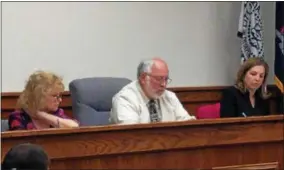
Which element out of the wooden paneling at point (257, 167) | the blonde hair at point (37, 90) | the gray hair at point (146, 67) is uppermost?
the gray hair at point (146, 67)

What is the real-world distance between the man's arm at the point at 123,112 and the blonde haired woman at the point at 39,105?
10.9 inches

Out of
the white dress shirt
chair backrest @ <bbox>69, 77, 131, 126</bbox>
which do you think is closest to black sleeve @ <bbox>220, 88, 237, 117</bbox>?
the white dress shirt

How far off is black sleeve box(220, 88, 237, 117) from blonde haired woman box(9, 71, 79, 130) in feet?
3.48

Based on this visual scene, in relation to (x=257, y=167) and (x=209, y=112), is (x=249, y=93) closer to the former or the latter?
(x=209, y=112)

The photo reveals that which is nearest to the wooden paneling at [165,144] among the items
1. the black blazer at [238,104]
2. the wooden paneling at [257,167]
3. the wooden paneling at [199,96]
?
the wooden paneling at [257,167]

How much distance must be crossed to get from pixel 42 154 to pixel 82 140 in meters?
1.40

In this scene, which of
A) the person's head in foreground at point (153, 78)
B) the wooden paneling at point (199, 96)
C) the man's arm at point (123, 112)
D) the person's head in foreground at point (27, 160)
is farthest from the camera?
the wooden paneling at point (199, 96)

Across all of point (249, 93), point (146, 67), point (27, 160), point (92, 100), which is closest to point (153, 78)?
point (146, 67)

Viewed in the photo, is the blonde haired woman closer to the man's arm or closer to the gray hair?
the man's arm

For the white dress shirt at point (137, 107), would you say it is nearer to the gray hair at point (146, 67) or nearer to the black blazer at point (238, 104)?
the gray hair at point (146, 67)

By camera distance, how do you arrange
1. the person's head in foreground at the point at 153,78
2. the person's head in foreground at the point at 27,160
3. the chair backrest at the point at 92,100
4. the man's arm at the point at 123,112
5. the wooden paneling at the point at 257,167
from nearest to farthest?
the person's head in foreground at the point at 27,160, the wooden paneling at the point at 257,167, the man's arm at the point at 123,112, the person's head in foreground at the point at 153,78, the chair backrest at the point at 92,100

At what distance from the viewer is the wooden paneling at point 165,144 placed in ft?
9.01

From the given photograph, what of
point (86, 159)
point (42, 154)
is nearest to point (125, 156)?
point (86, 159)

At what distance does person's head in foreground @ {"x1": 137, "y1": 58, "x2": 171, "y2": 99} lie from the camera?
11.4ft
